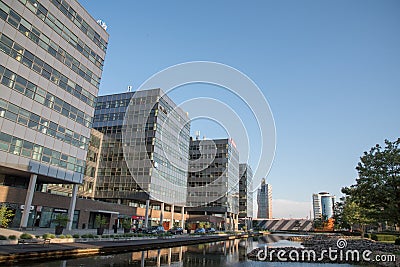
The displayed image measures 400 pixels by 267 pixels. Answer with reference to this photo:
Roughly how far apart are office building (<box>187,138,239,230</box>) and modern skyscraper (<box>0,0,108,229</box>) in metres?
60.7

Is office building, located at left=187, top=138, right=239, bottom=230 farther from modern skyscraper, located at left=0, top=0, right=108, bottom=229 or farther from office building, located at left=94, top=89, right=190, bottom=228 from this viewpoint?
modern skyscraper, located at left=0, top=0, right=108, bottom=229

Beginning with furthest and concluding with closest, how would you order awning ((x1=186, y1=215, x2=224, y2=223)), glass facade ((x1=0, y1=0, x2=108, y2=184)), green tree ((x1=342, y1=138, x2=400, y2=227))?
awning ((x1=186, y1=215, x2=224, y2=223)), glass facade ((x1=0, y1=0, x2=108, y2=184)), green tree ((x1=342, y1=138, x2=400, y2=227))

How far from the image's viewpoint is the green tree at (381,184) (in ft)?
90.2

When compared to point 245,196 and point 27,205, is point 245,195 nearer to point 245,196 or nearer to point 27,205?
point 245,196

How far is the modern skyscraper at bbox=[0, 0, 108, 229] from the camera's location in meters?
32.9

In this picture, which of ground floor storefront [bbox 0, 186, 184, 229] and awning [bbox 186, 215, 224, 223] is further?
awning [bbox 186, 215, 224, 223]

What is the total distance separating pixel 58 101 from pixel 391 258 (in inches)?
1595

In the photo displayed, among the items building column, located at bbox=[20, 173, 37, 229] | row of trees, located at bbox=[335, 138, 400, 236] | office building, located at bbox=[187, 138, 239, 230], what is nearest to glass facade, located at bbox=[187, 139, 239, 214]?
office building, located at bbox=[187, 138, 239, 230]

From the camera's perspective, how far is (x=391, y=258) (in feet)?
65.7

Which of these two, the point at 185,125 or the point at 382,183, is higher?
the point at 185,125

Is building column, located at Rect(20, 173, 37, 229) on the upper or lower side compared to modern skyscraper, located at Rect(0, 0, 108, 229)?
lower

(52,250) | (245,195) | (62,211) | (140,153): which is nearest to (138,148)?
(140,153)

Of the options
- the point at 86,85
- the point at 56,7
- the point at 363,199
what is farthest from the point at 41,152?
the point at 363,199

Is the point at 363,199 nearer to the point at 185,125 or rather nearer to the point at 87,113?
the point at 87,113
